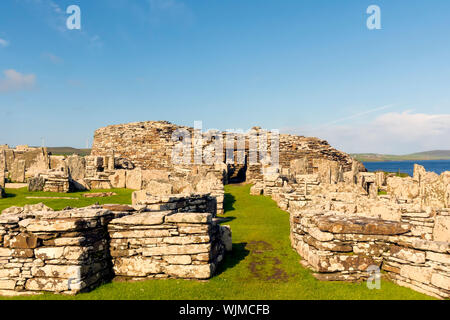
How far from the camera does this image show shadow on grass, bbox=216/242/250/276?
264 inches

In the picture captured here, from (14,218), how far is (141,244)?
8.15 feet

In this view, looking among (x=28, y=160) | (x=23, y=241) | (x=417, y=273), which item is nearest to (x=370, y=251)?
(x=417, y=273)

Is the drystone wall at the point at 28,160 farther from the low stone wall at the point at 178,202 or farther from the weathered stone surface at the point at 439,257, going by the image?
the weathered stone surface at the point at 439,257

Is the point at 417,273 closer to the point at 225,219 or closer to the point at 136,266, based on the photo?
the point at 136,266

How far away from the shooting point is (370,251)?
6.00m

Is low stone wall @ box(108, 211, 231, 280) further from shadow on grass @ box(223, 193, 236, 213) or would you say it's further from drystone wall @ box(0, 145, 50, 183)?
drystone wall @ box(0, 145, 50, 183)

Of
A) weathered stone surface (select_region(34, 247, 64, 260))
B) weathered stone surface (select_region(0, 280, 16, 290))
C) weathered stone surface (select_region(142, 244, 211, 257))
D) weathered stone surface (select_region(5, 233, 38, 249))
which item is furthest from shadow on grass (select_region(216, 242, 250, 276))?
weathered stone surface (select_region(0, 280, 16, 290))

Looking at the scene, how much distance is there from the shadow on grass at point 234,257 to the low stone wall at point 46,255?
274 cm

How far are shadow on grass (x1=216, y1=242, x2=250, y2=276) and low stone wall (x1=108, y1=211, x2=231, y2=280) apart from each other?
732 millimetres

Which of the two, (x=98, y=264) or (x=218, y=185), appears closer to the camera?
(x=98, y=264)
